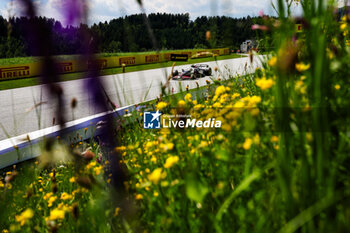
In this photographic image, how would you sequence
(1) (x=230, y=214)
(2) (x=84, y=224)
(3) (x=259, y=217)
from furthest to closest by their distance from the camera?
(2) (x=84, y=224) → (1) (x=230, y=214) → (3) (x=259, y=217)

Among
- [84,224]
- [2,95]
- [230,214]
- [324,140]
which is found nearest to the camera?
[324,140]

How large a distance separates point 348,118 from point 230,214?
0.56m

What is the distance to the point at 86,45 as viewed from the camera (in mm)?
588

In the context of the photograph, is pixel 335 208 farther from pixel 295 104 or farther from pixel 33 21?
pixel 33 21

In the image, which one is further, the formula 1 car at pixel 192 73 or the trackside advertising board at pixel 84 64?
the formula 1 car at pixel 192 73

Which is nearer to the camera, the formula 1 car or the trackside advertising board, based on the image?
the trackside advertising board

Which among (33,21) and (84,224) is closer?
(33,21)

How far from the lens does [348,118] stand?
96 centimetres

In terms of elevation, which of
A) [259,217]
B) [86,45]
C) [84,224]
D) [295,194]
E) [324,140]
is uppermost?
[86,45]

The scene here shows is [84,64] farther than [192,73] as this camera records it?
No

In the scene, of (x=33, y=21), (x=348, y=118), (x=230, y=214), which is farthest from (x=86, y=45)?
(x=348, y=118)

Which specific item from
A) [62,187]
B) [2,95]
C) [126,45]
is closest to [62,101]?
[126,45]

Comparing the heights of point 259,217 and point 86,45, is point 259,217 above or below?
below

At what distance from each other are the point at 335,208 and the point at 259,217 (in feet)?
0.76
